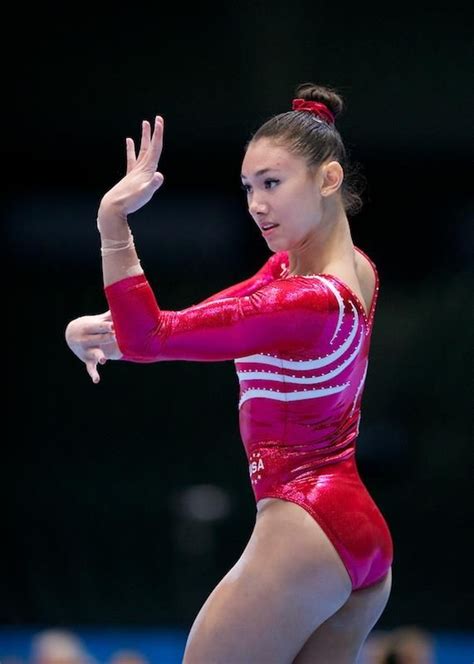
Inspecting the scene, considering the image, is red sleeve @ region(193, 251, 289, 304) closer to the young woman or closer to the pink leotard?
the young woman

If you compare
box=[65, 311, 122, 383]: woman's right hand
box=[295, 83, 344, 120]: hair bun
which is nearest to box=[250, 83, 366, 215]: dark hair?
box=[295, 83, 344, 120]: hair bun

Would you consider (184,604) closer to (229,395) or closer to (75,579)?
(75,579)

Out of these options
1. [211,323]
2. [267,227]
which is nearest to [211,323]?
[211,323]

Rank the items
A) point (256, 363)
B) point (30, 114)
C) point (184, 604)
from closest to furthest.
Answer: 1. point (256, 363)
2. point (184, 604)
3. point (30, 114)

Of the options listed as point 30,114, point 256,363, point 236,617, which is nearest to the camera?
point 236,617

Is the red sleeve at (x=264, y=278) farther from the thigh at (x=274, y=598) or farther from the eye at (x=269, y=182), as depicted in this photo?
the thigh at (x=274, y=598)

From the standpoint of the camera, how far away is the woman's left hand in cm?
173

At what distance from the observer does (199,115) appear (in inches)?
153

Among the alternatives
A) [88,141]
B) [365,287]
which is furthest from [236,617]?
[88,141]

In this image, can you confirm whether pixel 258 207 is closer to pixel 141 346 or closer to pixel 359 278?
pixel 359 278

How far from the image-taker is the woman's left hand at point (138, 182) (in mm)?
1734

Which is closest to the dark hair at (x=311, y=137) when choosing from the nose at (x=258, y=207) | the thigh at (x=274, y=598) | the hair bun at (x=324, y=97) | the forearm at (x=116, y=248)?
the hair bun at (x=324, y=97)

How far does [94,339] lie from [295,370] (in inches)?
15.1

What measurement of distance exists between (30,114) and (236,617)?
9.05 ft
